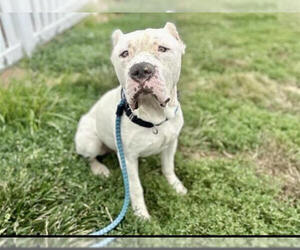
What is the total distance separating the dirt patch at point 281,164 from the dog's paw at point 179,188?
413 mm

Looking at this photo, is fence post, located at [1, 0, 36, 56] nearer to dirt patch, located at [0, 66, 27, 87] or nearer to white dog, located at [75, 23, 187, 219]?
dirt patch, located at [0, 66, 27, 87]

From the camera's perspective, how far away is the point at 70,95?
2.50m

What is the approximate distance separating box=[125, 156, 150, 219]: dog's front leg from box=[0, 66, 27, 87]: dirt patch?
3.28 feet

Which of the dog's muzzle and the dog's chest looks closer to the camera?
the dog's muzzle

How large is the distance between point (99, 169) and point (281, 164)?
A: 36.9 inches

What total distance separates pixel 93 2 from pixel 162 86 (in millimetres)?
A: 614

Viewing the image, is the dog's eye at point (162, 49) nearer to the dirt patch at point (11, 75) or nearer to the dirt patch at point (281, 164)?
the dirt patch at point (281, 164)

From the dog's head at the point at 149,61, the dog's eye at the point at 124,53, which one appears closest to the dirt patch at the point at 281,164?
the dog's head at the point at 149,61

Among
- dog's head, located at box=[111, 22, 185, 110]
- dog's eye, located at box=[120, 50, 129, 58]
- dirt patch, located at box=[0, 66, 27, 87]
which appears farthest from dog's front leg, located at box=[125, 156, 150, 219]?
dirt patch, located at box=[0, 66, 27, 87]

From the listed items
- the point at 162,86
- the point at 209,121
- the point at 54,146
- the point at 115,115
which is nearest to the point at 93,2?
the point at 115,115

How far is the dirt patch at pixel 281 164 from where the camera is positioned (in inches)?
69.9

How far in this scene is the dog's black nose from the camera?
3.75ft

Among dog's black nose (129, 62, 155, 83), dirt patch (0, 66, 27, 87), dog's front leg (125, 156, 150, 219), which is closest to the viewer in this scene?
dog's black nose (129, 62, 155, 83)

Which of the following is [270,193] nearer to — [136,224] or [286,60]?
[136,224]
